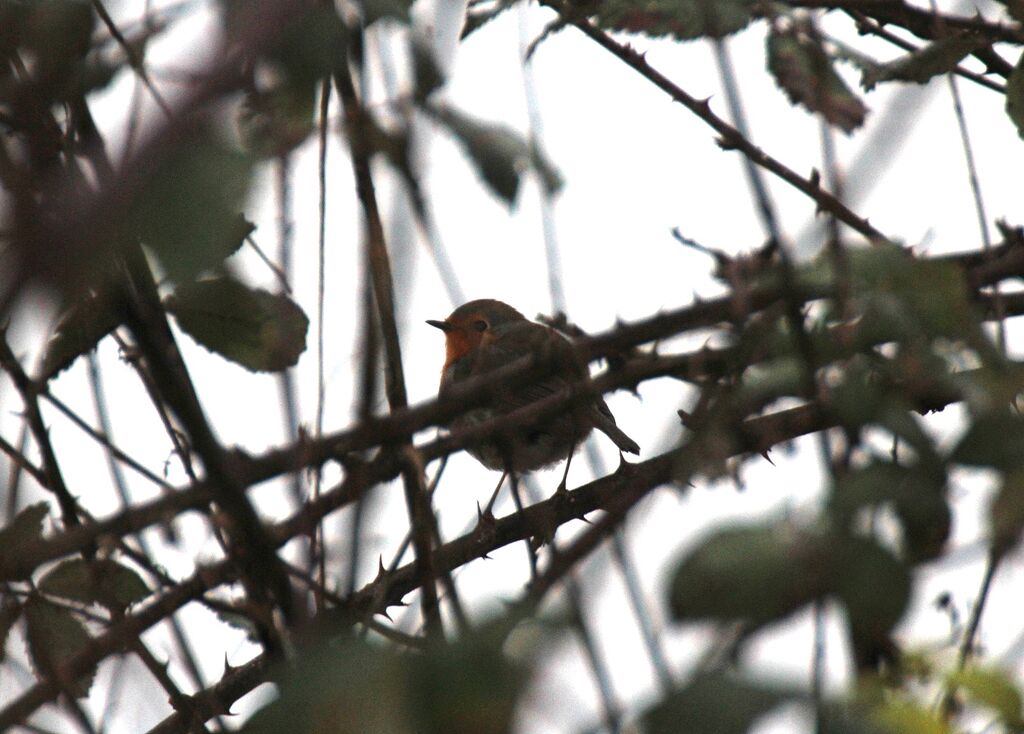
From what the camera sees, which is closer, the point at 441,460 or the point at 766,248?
the point at 766,248

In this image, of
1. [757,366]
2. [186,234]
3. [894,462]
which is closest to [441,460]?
[757,366]

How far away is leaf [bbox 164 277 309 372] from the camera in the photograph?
1.91 meters

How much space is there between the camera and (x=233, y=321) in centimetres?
198

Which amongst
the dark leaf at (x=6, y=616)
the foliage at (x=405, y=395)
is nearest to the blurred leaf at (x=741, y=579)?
the foliage at (x=405, y=395)

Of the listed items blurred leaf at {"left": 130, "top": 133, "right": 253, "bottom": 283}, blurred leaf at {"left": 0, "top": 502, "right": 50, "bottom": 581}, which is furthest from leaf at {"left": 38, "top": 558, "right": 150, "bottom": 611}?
blurred leaf at {"left": 130, "top": 133, "right": 253, "bottom": 283}

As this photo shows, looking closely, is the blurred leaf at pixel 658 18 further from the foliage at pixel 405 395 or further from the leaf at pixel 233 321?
the leaf at pixel 233 321

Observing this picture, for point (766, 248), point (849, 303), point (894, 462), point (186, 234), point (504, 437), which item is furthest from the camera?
point (504, 437)

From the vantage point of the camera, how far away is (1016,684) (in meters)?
1.21

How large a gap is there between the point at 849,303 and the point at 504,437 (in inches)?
21.0

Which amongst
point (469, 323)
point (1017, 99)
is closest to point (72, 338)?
point (1017, 99)

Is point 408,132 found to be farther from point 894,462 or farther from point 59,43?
point 894,462

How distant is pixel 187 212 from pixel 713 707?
557mm

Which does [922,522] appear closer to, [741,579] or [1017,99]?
[741,579]

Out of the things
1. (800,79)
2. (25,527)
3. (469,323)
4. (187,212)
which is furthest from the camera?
(469,323)
